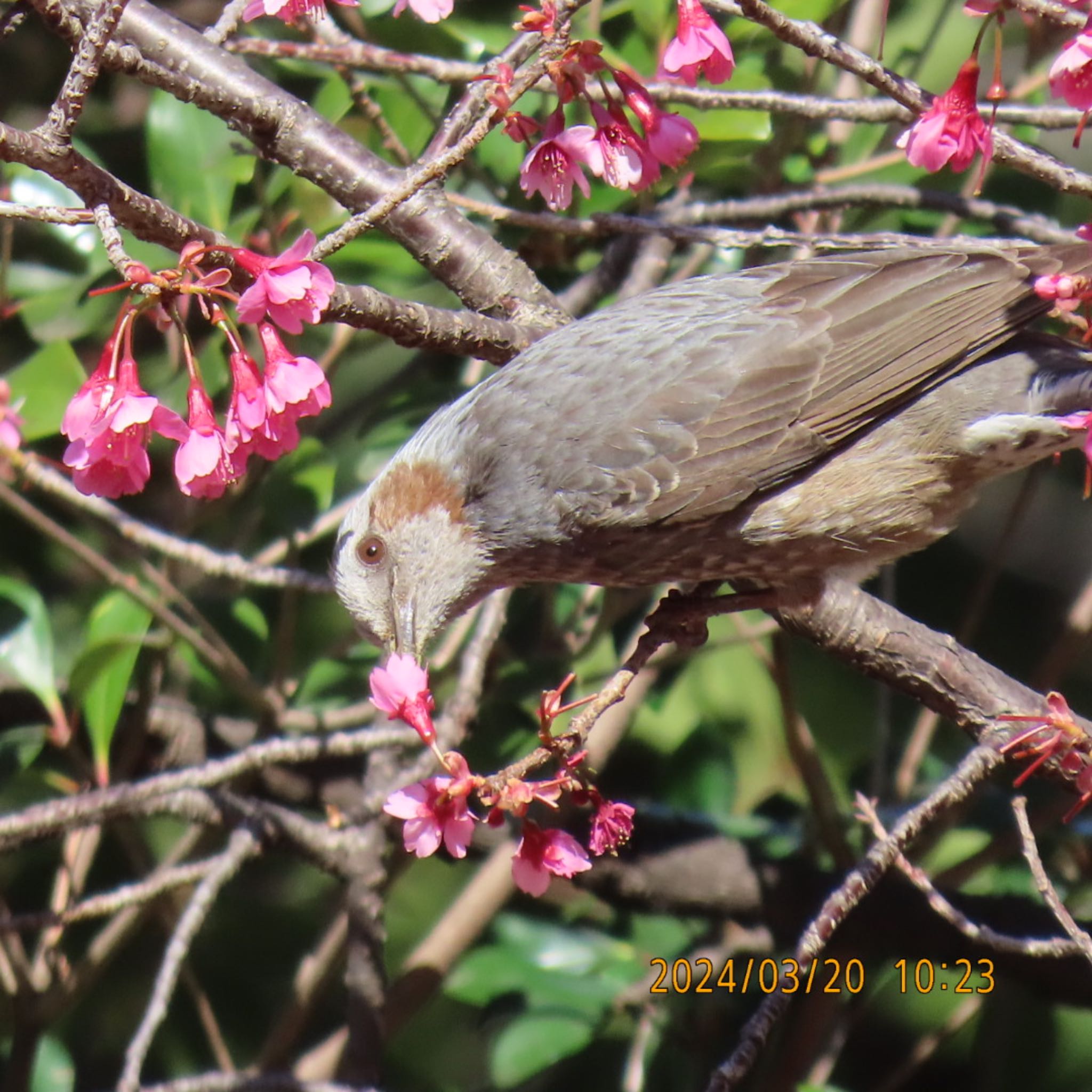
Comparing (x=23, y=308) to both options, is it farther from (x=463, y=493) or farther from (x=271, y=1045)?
(x=271, y=1045)

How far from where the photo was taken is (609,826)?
8.54 feet

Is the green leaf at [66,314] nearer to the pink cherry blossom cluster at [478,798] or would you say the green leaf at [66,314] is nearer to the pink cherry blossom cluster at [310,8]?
the pink cherry blossom cluster at [310,8]

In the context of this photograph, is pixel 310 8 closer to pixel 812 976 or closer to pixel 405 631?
pixel 405 631

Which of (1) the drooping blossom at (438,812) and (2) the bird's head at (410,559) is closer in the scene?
(1) the drooping blossom at (438,812)

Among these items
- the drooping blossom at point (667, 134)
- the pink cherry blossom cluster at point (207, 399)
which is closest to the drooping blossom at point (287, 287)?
the pink cherry blossom cluster at point (207, 399)

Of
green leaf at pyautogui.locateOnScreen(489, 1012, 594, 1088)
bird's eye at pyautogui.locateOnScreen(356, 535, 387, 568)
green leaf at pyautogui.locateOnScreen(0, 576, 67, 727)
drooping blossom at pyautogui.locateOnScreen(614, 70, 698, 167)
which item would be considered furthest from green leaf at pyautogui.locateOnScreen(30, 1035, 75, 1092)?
drooping blossom at pyautogui.locateOnScreen(614, 70, 698, 167)

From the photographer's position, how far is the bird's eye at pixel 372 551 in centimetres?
345

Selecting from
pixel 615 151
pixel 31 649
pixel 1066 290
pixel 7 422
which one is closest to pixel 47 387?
pixel 7 422

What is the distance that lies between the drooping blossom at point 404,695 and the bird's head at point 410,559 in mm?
874

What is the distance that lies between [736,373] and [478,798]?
4.91 ft

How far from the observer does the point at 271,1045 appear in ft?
13.0

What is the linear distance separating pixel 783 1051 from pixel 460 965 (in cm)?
101

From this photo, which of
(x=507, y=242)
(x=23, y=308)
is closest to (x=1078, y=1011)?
(x=507, y=242)

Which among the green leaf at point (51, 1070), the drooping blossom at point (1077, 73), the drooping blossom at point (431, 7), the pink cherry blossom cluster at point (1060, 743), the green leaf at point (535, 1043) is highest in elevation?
the drooping blossom at point (1077, 73)
